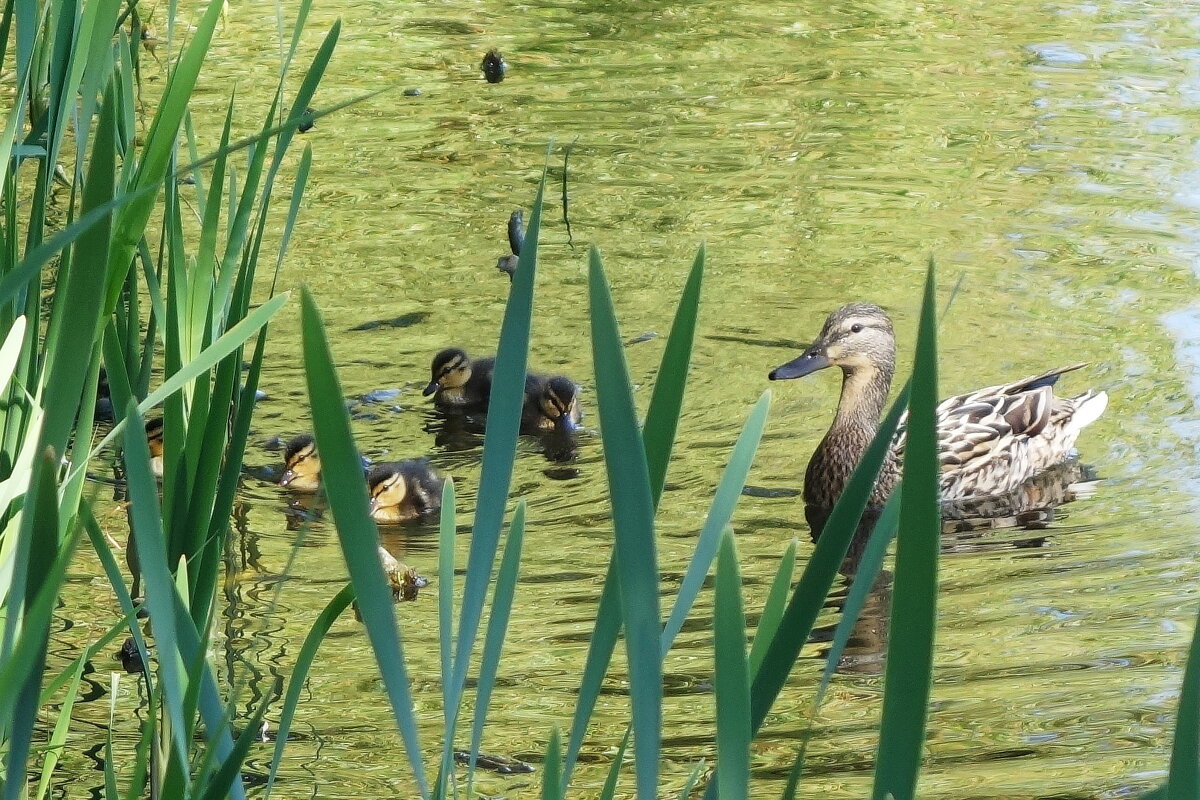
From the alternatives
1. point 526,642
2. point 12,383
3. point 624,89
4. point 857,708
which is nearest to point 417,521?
point 526,642

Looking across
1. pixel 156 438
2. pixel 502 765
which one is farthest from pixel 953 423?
pixel 502 765

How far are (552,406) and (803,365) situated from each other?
74 cm

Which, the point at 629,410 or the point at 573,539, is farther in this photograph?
the point at 573,539

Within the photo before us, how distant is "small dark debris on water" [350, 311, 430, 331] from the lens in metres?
5.55

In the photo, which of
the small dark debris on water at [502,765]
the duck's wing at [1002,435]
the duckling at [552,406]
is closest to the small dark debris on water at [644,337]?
the duckling at [552,406]

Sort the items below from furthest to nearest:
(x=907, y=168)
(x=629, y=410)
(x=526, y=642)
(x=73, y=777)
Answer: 1. (x=907, y=168)
2. (x=526, y=642)
3. (x=73, y=777)
4. (x=629, y=410)

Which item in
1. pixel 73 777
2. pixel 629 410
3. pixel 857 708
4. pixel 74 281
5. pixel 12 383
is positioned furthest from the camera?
pixel 857 708

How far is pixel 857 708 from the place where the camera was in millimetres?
3268

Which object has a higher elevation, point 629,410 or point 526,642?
point 629,410

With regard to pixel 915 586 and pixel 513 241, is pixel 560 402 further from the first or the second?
pixel 915 586

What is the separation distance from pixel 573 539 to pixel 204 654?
9.79 ft

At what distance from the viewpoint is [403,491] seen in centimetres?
436

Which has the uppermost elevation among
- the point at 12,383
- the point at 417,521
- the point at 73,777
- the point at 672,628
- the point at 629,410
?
the point at 629,410

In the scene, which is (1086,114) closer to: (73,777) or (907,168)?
(907,168)
